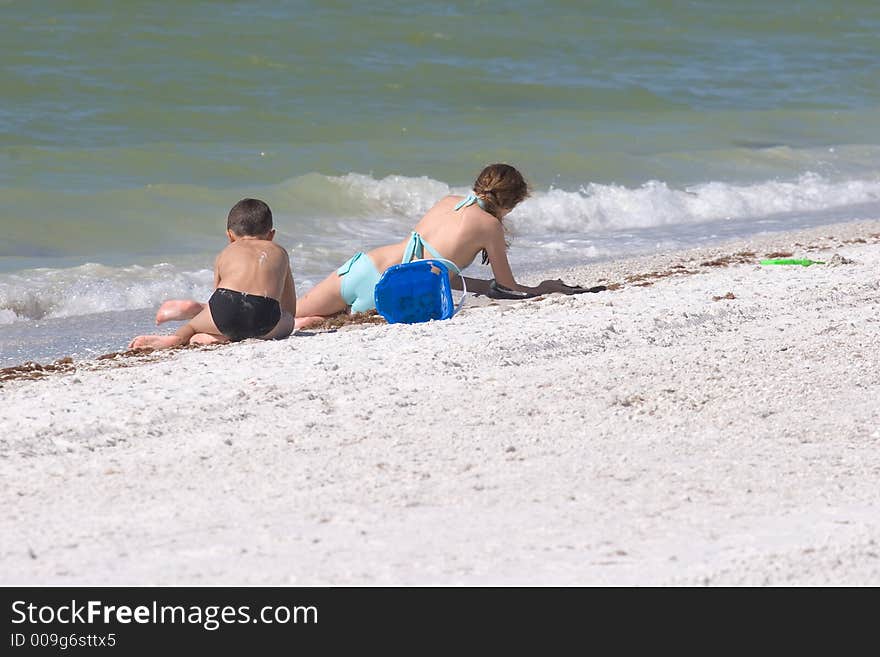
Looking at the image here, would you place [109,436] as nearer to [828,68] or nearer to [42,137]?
[42,137]

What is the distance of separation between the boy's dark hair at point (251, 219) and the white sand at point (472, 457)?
67 cm

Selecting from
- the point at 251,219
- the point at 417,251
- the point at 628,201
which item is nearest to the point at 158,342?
the point at 251,219

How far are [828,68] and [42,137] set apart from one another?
11.3 m

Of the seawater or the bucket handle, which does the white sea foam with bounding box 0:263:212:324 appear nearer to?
the seawater

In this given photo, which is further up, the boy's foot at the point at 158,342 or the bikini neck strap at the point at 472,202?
the bikini neck strap at the point at 472,202

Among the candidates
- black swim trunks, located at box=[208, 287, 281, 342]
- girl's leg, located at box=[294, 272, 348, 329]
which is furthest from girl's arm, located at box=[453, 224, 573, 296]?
black swim trunks, located at box=[208, 287, 281, 342]

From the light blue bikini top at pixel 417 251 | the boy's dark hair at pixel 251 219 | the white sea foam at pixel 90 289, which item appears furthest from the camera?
the white sea foam at pixel 90 289

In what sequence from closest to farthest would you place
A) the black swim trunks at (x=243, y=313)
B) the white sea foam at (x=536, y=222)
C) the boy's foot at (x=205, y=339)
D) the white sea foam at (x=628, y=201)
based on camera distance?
the black swim trunks at (x=243, y=313)
the boy's foot at (x=205, y=339)
the white sea foam at (x=536, y=222)
the white sea foam at (x=628, y=201)

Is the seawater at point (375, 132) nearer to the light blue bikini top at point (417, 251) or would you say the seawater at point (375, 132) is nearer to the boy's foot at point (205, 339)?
the boy's foot at point (205, 339)

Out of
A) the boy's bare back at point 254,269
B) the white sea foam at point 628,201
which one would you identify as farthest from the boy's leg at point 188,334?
the white sea foam at point 628,201

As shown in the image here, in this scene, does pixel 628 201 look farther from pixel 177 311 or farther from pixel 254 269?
pixel 254 269

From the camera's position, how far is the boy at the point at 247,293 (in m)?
5.64

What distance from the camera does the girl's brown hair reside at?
6.41 metres

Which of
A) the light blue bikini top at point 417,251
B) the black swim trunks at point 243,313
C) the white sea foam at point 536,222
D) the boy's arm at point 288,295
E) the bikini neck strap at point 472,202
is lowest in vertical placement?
the black swim trunks at point 243,313
